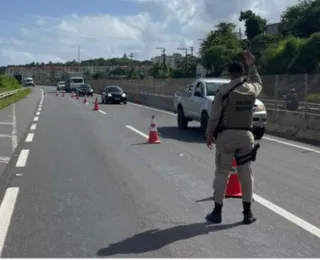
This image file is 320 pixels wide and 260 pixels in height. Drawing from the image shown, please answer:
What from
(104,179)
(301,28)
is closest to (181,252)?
(104,179)

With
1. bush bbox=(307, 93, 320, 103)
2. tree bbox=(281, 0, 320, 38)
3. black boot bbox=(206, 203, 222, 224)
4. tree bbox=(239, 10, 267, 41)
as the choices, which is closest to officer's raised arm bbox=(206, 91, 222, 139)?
black boot bbox=(206, 203, 222, 224)

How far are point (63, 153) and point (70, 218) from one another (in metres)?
6.58

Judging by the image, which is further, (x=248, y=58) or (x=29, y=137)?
(x=29, y=137)

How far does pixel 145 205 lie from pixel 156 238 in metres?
1.71

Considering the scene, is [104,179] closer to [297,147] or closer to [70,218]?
[70,218]

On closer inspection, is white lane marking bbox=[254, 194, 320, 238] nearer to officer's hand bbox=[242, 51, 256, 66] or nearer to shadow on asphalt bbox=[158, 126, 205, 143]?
officer's hand bbox=[242, 51, 256, 66]

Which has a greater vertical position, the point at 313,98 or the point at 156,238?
the point at 313,98

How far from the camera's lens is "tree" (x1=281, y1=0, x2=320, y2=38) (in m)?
89.9

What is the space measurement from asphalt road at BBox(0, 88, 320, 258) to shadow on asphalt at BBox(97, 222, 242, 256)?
11 millimetres

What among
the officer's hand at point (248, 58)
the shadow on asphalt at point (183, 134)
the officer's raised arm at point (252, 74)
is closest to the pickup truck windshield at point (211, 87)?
the shadow on asphalt at point (183, 134)

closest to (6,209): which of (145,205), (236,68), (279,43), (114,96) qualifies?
(145,205)

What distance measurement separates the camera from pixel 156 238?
20.9ft

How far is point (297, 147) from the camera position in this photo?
15.8 meters

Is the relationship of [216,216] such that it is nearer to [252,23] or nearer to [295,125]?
[295,125]
